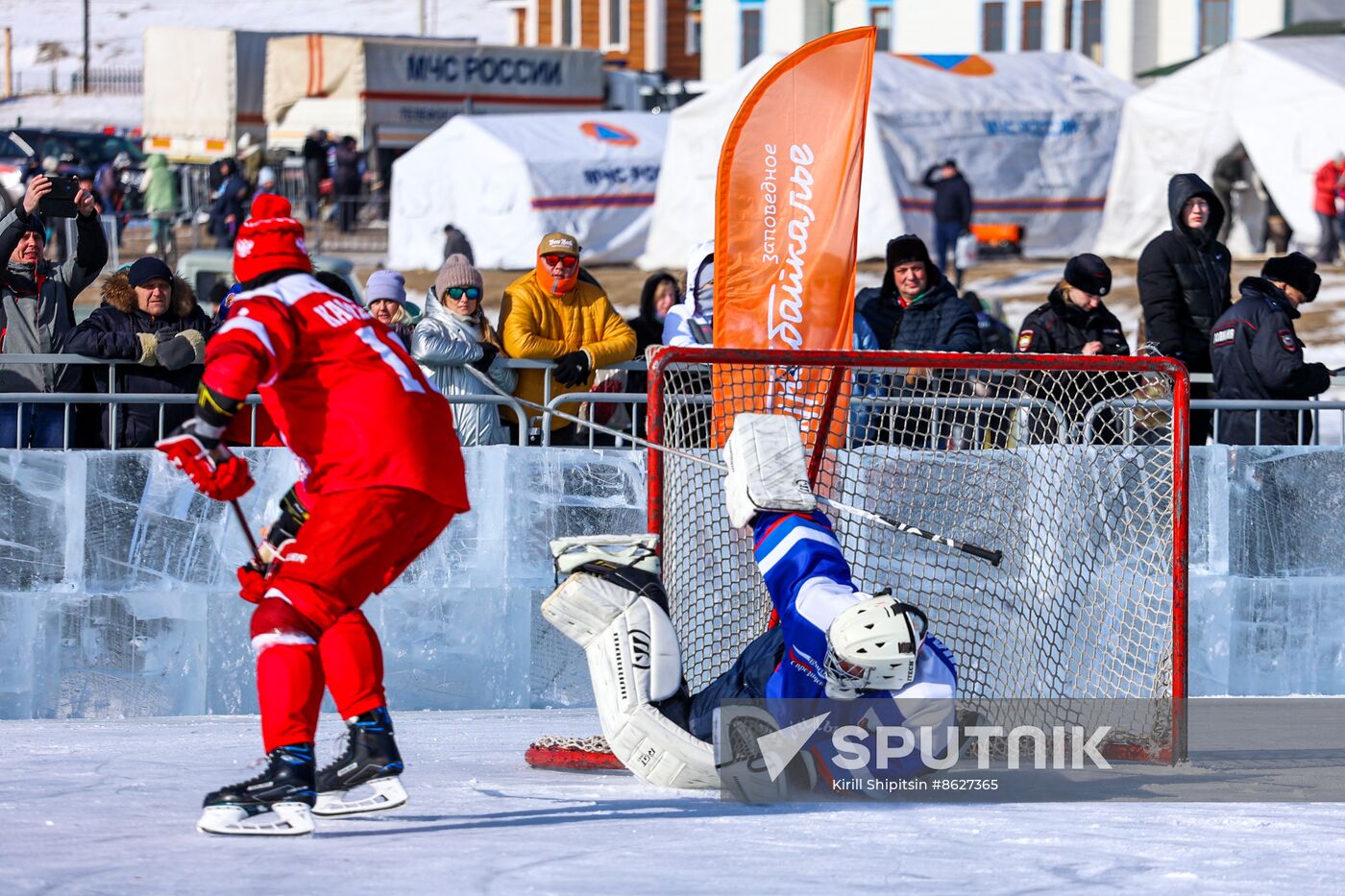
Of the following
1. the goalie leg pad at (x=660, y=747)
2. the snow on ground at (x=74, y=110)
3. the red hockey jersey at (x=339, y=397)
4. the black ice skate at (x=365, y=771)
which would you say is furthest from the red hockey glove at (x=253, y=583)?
the snow on ground at (x=74, y=110)

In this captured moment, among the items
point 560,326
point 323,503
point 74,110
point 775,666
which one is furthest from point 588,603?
point 74,110

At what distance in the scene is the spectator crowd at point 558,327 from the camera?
8.30m

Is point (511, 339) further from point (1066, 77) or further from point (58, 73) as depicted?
point (58, 73)

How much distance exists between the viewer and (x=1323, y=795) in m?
6.53

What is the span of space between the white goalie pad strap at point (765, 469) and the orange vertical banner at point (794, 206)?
197 centimetres

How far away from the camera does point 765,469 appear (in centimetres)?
622

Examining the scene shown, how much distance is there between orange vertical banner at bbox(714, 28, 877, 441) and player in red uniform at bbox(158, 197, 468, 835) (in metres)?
2.96

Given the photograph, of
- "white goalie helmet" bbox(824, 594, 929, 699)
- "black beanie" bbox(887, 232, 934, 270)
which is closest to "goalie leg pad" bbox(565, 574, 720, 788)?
"white goalie helmet" bbox(824, 594, 929, 699)

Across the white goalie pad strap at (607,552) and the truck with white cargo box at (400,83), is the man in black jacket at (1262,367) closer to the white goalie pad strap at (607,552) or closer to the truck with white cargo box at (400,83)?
the white goalie pad strap at (607,552)

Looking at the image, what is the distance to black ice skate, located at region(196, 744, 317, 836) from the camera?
533 cm

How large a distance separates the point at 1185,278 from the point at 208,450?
610cm

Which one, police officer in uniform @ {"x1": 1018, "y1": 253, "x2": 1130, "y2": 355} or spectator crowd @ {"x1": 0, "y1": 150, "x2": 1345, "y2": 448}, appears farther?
police officer in uniform @ {"x1": 1018, "y1": 253, "x2": 1130, "y2": 355}

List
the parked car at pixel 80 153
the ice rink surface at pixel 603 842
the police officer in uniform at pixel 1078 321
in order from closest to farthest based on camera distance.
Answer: the ice rink surface at pixel 603 842 → the police officer in uniform at pixel 1078 321 → the parked car at pixel 80 153

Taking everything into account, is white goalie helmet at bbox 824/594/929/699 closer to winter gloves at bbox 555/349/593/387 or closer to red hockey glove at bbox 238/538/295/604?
red hockey glove at bbox 238/538/295/604
